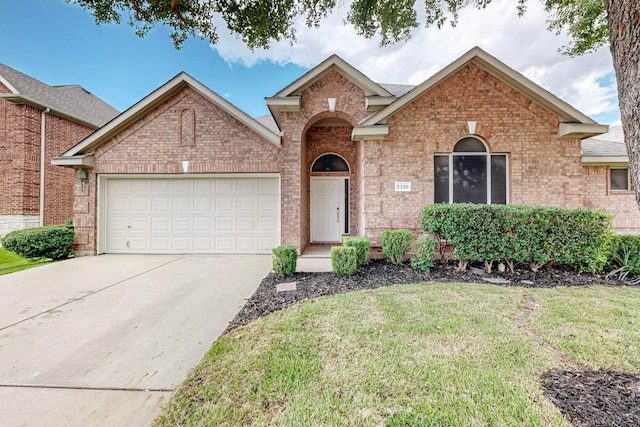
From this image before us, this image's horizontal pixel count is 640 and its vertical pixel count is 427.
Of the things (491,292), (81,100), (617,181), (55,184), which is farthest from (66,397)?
(81,100)

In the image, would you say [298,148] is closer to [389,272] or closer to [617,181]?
[389,272]

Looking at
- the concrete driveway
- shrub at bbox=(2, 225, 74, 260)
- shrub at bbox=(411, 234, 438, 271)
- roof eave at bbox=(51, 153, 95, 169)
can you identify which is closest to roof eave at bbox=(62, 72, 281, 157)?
roof eave at bbox=(51, 153, 95, 169)

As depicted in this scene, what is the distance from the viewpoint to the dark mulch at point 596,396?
5.63ft

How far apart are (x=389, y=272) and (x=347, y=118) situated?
4.80 metres

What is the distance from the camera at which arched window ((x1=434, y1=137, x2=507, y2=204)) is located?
6.88m

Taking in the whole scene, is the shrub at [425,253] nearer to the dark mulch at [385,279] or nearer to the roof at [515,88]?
the dark mulch at [385,279]

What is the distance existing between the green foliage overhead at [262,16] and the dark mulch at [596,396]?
7.70 m

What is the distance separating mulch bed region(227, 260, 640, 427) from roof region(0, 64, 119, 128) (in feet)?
44.7

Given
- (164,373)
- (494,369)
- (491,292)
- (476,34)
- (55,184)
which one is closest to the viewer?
(494,369)

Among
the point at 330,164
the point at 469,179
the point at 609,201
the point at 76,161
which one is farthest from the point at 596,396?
the point at 76,161

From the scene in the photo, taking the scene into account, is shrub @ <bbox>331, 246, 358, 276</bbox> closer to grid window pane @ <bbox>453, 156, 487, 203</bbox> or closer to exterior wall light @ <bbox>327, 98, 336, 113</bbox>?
grid window pane @ <bbox>453, 156, 487, 203</bbox>

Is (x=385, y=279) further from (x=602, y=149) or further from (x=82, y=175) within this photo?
(x=82, y=175)

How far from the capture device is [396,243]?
6125 millimetres

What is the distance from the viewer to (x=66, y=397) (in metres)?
2.09
